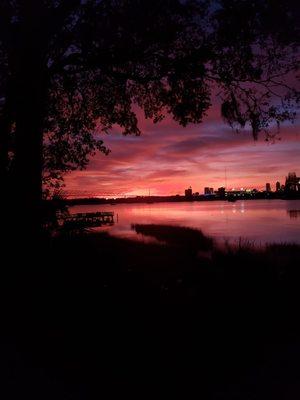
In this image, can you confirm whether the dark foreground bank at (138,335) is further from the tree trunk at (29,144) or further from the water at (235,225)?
the water at (235,225)

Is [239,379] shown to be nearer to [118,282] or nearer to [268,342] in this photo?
[268,342]

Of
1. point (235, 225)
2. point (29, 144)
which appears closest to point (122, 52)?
point (29, 144)

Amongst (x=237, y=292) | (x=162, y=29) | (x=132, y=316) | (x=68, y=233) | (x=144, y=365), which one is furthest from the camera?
(x=68, y=233)

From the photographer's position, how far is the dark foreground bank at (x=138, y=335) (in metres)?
5.99

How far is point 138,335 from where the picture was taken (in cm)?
753

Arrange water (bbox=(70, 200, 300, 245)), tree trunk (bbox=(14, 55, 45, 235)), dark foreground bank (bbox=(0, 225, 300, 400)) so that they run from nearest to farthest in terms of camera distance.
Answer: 1. dark foreground bank (bbox=(0, 225, 300, 400))
2. tree trunk (bbox=(14, 55, 45, 235))
3. water (bbox=(70, 200, 300, 245))

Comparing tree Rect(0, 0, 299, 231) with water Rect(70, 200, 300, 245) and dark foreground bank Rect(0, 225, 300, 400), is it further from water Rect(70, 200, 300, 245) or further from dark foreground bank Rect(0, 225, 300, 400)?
water Rect(70, 200, 300, 245)

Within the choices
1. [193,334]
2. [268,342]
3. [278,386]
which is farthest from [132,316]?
[278,386]

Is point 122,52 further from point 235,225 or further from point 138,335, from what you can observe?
point 235,225

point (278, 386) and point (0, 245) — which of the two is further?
point (0, 245)

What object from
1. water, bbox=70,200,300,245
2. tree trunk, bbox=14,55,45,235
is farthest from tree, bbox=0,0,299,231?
water, bbox=70,200,300,245

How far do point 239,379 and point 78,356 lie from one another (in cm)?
254

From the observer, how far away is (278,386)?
6.07 m

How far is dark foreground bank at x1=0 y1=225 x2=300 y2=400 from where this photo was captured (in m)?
5.99
